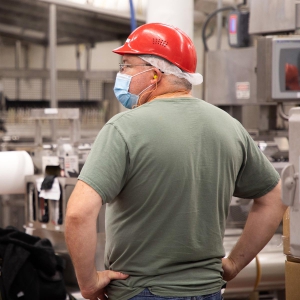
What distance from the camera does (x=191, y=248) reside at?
1448 mm

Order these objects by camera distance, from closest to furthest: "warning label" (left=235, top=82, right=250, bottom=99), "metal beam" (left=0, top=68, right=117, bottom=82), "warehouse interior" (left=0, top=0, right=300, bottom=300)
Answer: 1. "warehouse interior" (left=0, top=0, right=300, bottom=300)
2. "warning label" (left=235, top=82, right=250, bottom=99)
3. "metal beam" (left=0, top=68, right=117, bottom=82)

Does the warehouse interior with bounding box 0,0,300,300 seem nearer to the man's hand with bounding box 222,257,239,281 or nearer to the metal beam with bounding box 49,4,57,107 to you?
the metal beam with bounding box 49,4,57,107

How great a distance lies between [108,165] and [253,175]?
1.54 feet

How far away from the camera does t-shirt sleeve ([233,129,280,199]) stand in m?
1.61

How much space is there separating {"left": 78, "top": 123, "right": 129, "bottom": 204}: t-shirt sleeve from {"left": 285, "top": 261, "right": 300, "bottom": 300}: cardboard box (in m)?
0.67

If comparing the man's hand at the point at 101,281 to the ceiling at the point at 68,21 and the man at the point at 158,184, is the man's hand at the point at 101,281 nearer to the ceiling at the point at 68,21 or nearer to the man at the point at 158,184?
the man at the point at 158,184

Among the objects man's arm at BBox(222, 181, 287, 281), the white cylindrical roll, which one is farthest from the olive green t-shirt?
the white cylindrical roll

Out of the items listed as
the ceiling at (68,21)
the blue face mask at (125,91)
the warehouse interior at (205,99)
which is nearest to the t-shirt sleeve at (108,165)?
the blue face mask at (125,91)

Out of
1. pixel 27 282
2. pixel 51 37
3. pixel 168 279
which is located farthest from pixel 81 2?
pixel 168 279

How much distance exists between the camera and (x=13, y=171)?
8.78 feet

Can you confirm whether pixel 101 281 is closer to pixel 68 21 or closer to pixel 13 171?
pixel 13 171

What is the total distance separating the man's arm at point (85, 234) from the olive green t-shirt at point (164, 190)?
22mm

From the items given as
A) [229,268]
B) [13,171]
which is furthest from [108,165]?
[13,171]

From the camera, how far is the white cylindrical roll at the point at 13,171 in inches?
104
